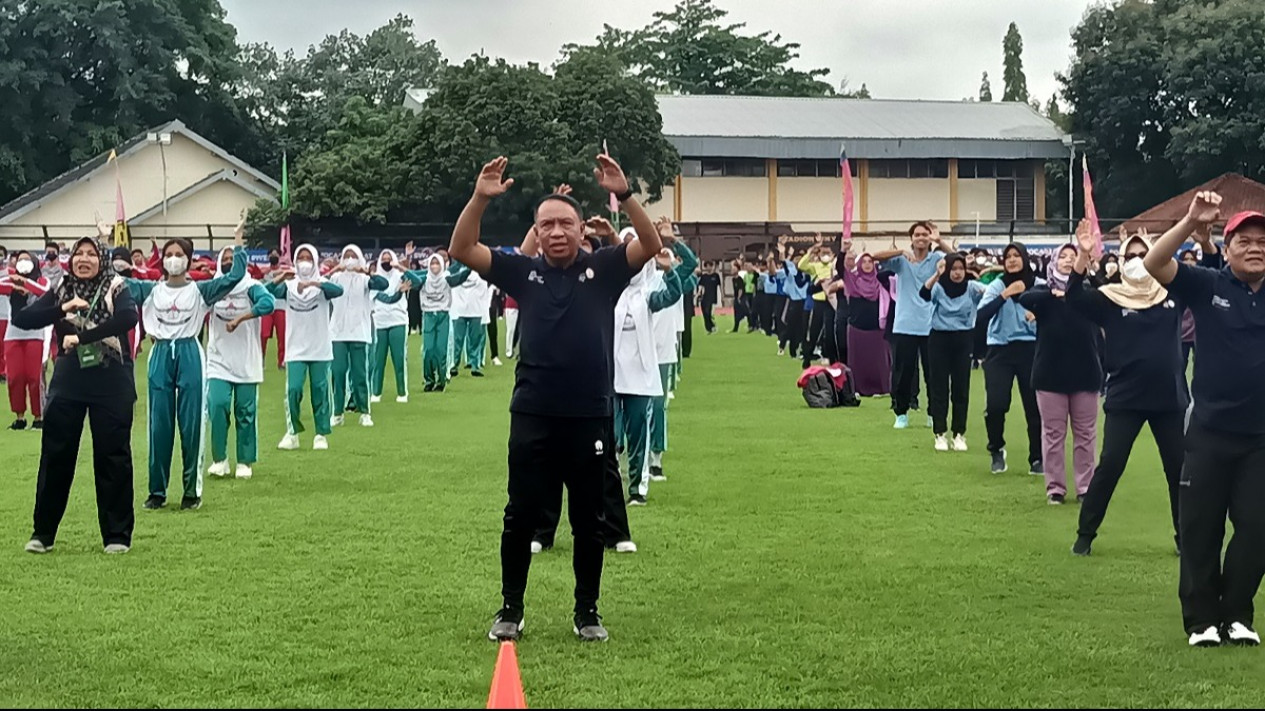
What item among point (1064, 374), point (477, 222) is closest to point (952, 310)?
point (1064, 374)

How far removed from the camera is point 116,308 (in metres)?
10.4

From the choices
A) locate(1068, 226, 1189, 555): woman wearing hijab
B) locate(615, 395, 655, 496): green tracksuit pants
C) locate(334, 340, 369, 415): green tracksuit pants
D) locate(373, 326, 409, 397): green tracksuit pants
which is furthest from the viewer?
locate(373, 326, 409, 397): green tracksuit pants

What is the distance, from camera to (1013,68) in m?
94.4

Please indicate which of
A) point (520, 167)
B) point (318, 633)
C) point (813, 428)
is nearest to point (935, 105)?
point (520, 167)

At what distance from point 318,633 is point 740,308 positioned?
37.5m

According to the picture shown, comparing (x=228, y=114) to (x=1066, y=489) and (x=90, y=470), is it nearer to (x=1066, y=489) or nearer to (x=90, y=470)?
(x=90, y=470)

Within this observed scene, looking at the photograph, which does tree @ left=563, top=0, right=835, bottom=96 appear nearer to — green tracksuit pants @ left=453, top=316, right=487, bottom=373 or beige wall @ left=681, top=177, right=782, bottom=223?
beige wall @ left=681, top=177, right=782, bottom=223

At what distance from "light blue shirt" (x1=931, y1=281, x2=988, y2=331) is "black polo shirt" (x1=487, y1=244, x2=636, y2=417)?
7926 mm

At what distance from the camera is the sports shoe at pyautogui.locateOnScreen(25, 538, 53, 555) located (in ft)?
34.1

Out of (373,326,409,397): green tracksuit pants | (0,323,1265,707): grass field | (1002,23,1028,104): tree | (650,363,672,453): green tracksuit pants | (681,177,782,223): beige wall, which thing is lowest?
(0,323,1265,707): grass field

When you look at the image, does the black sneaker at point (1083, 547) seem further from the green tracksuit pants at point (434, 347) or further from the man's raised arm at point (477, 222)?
the green tracksuit pants at point (434, 347)

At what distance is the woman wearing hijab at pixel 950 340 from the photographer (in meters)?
15.1

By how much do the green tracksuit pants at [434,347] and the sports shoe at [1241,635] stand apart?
690 inches

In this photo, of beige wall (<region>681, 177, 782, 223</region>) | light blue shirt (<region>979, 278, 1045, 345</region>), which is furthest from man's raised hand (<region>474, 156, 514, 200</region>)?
beige wall (<region>681, 177, 782, 223</region>)
